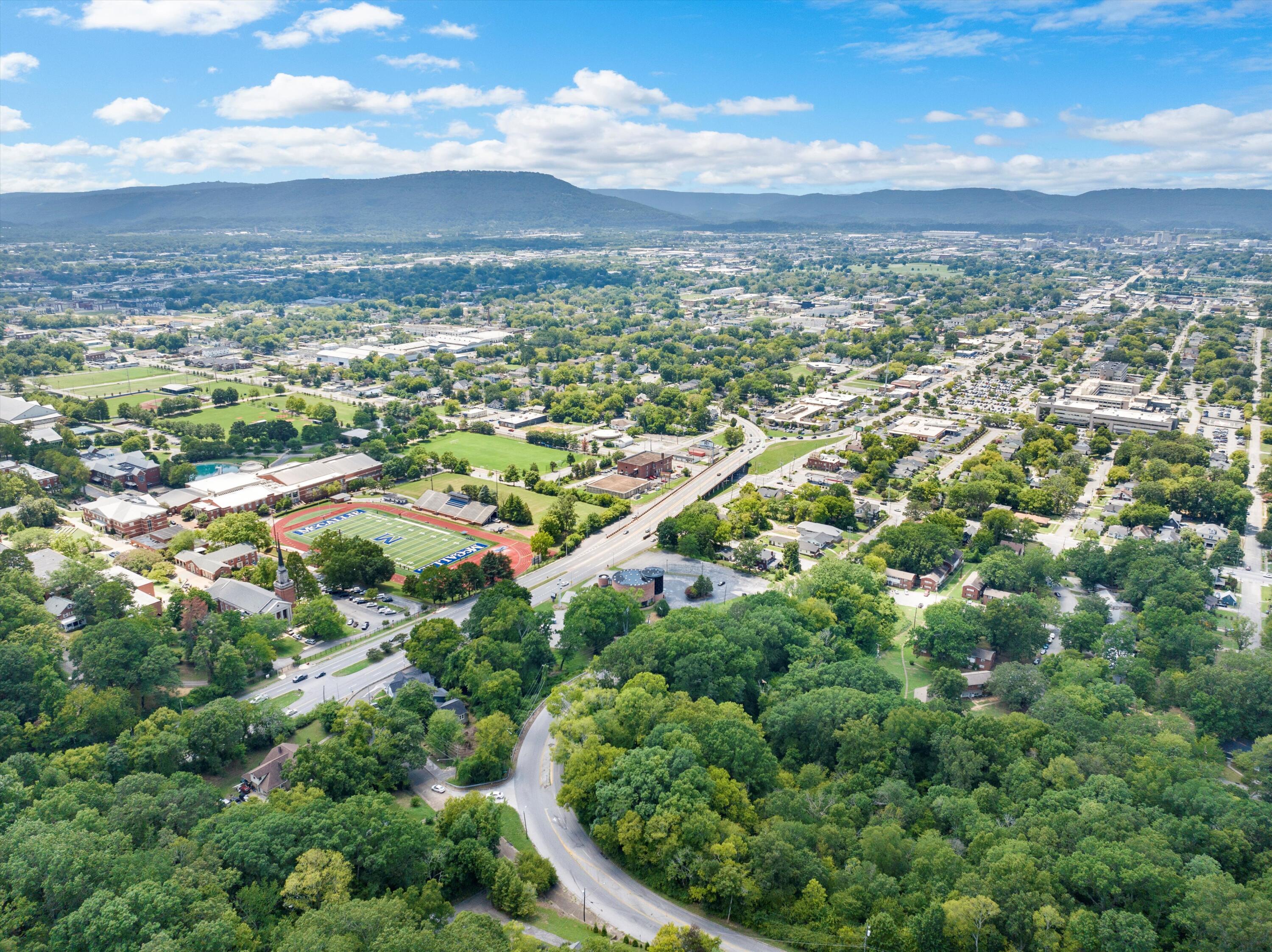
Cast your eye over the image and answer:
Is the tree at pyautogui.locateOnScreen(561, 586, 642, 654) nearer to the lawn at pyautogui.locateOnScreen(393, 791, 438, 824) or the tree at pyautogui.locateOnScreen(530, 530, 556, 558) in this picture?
the tree at pyautogui.locateOnScreen(530, 530, 556, 558)

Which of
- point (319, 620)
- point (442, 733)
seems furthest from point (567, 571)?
point (442, 733)

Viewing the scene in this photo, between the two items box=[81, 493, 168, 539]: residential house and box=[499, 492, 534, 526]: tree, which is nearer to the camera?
box=[81, 493, 168, 539]: residential house

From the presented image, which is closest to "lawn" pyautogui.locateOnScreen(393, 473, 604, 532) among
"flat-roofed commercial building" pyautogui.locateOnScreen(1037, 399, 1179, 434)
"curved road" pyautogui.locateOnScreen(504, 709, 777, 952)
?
"curved road" pyautogui.locateOnScreen(504, 709, 777, 952)

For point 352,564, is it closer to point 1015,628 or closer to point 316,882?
point 316,882

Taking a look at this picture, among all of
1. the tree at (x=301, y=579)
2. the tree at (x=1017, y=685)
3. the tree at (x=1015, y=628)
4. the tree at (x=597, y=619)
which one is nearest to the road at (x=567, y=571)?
the tree at (x=301, y=579)

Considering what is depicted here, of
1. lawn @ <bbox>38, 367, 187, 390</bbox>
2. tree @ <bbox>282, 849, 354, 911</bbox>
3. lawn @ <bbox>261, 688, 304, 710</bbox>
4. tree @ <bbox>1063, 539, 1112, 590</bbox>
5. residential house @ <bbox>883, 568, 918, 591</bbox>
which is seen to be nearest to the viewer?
tree @ <bbox>282, 849, 354, 911</bbox>

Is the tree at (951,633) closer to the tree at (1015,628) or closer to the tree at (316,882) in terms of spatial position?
the tree at (1015,628)
